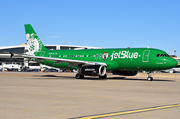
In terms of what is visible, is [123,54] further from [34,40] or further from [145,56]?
[34,40]

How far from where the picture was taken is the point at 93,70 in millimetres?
30625

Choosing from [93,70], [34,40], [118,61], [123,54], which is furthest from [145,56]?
[34,40]

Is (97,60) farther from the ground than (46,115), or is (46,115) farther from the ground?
(97,60)

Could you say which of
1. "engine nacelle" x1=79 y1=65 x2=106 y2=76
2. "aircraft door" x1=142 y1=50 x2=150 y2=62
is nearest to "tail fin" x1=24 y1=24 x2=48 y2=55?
"engine nacelle" x1=79 y1=65 x2=106 y2=76

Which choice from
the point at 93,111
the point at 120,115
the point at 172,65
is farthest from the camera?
the point at 172,65

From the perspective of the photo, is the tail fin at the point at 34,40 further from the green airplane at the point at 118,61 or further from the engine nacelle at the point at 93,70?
the engine nacelle at the point at 93,70

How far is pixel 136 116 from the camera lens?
318 inches

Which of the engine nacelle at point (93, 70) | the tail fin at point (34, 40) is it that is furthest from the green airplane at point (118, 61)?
the tail fin at point (34, 40)

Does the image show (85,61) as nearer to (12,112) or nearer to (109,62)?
(109,62)

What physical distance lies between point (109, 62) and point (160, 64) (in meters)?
6.75

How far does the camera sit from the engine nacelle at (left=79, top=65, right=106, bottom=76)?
30.5m

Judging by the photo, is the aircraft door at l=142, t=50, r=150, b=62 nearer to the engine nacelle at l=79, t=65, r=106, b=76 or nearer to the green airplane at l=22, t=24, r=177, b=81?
the green airplane at l=22, t=24, r=177, b=81

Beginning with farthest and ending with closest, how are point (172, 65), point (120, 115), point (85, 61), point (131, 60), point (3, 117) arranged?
point (85, 61) < point (131, 60) < point (172, 65) < point (120, 115) < point (3, 117)

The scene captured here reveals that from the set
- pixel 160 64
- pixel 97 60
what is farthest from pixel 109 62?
pixel 160 64
